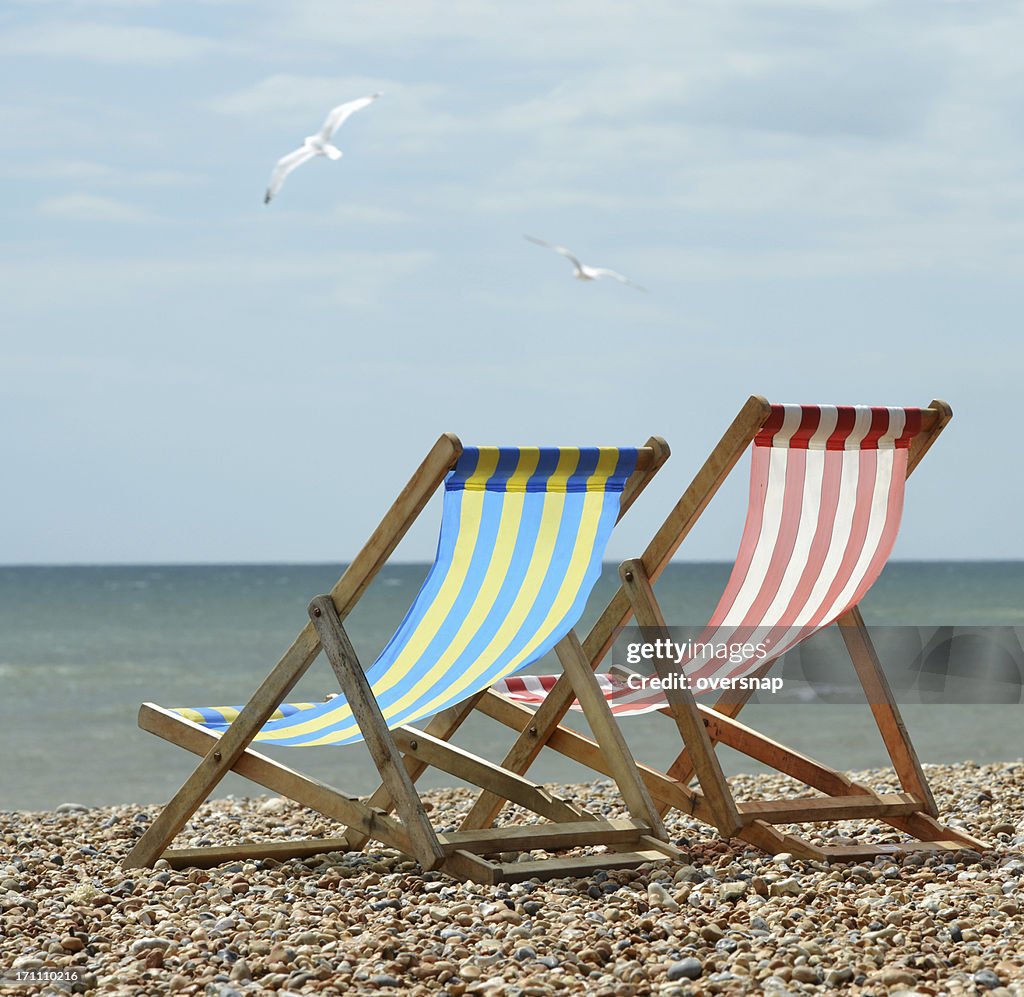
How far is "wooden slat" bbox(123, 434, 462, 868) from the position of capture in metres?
3.38

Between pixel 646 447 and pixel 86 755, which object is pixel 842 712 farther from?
pixel 646 447

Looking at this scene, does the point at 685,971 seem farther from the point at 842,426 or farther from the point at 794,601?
the point at 842,426

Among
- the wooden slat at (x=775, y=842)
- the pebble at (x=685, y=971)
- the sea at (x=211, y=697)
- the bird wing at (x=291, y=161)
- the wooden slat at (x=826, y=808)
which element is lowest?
the sea at (x=211, y=697)

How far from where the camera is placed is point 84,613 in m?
37.4

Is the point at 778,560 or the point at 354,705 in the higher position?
the point at 778,560

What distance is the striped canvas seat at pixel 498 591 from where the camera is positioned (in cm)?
361

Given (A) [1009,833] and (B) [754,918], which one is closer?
(B) [754,918]

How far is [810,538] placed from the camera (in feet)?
13.2

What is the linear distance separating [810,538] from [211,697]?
50.1 feet

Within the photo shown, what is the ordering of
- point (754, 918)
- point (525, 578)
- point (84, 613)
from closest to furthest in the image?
point (754, 918) → point (525, 578) → point (84, 613)

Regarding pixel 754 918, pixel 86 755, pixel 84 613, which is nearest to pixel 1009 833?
pixel 754 918

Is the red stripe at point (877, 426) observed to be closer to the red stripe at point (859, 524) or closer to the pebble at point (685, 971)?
the red stripe at point (859, 524)

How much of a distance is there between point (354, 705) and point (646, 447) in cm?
102

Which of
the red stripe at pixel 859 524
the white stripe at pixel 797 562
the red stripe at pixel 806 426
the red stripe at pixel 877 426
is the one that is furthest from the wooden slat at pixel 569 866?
the red stripe at pixel 877 426
